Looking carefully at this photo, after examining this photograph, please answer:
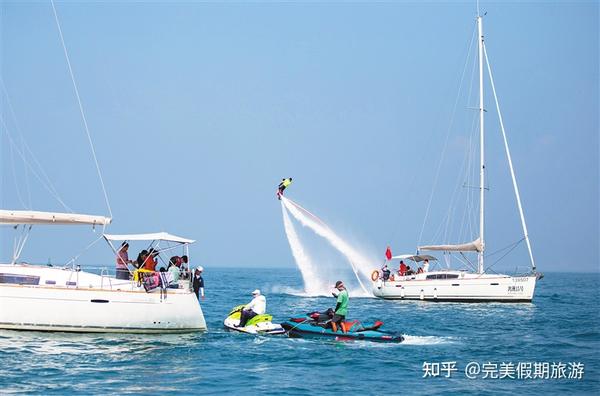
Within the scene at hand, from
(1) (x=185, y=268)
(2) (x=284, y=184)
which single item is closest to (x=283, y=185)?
(2) (x=284, y=184)

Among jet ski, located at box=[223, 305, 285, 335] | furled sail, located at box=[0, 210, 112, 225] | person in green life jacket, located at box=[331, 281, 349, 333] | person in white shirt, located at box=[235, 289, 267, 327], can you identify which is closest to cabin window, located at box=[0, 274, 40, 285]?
furled sail, located at box=[0, 210, 112, 225]

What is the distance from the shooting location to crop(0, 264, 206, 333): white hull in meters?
29.4

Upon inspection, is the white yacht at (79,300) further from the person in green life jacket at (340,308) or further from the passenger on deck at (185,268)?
the person in green life jacket at (340,308)

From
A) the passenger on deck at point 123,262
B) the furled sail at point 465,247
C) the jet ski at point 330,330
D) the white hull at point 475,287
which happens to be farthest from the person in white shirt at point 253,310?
the furled sail at point 465,247

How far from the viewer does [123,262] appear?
32.0 metres

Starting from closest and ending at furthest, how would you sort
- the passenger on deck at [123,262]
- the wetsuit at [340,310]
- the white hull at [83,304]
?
the white hull at [83,304] → the wetsuit at [340,310] → the passenger on deck at [123,262]

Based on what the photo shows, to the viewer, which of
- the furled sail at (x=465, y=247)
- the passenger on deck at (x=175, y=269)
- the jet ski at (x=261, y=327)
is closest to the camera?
the passenger on deck at (x=175, y=269)

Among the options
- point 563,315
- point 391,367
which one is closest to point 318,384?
point 391,367

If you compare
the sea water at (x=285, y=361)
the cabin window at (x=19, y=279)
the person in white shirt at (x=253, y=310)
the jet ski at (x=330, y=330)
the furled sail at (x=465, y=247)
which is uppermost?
the furled sail at (x=465, y=247)

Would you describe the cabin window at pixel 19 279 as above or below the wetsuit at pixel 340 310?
above

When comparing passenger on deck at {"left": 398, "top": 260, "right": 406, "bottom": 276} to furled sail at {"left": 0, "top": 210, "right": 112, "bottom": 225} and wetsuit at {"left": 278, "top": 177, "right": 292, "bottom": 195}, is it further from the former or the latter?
furled sail at {"left": 0, "top": 210, "right": 112, "bottom": 225}

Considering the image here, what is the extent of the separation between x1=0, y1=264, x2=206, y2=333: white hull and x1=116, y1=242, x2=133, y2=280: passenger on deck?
96 centimetres

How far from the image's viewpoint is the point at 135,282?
30.9m

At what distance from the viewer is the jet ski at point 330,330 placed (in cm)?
3128
